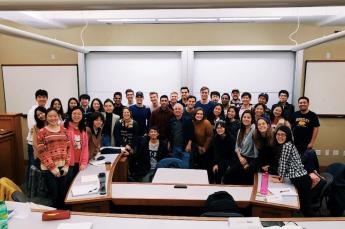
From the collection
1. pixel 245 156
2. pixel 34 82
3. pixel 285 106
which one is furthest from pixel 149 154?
pixel 34 82

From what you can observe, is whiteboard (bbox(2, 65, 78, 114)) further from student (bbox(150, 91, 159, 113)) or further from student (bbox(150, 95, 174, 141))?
student (bbox(150, 95, 174, 141))

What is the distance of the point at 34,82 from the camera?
20.2 feet

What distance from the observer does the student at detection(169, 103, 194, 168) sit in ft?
14.4

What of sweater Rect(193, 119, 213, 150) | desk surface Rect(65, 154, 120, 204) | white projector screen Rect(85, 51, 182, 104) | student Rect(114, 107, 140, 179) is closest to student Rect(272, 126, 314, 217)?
sweater Rect(193, 119, 213, 150)

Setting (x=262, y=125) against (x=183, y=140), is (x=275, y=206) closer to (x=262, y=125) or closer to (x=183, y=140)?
(x=262, y=125)

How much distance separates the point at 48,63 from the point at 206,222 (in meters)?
5.20

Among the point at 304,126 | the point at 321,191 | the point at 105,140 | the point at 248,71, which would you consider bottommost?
the point at 321,191

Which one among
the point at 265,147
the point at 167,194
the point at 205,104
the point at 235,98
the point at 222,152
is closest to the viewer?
the point at 167,194

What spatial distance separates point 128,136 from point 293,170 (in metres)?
2.40

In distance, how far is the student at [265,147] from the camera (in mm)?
3535

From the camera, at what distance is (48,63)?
20.0 ft

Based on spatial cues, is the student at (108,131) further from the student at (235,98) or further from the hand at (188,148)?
the student at (235,98)

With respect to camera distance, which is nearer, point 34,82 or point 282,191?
point 282,191

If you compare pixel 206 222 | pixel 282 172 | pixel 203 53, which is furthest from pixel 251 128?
pixel 203 53
